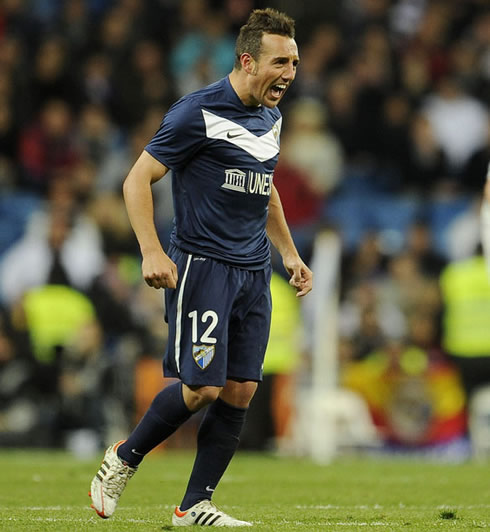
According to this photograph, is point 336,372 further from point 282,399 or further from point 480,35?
point 480,35

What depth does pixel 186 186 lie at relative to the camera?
5977 millimetres

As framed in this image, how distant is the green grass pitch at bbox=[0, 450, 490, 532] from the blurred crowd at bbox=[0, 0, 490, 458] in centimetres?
136

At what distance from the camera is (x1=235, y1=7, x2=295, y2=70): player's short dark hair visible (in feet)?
19.2

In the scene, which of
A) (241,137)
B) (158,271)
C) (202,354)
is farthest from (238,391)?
(241,137)

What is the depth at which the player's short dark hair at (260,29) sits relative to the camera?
5.87 meters

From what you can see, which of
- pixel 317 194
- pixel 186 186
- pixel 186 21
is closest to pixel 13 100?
pixel 186 21

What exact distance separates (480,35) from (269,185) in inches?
475

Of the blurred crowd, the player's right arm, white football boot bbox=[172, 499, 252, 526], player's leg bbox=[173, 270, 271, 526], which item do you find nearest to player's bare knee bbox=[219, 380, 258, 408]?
player's leg bbox=[173, 270, 271, 526]

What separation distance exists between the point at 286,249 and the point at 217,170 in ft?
2.06

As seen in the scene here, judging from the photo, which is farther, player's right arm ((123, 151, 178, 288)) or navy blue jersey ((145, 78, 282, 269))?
navy blue jersey ((145, 78, 282, 269))

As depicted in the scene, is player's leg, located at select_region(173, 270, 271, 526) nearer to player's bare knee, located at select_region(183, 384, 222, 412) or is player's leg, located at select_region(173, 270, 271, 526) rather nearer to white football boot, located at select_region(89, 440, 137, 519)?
player's bare knee, located at select_region(183, 384, 222, 412)

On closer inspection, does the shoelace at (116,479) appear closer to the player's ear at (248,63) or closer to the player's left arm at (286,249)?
the player's left arm at (286,249)

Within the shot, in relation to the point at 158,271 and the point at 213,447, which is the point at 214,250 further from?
the point at 213,447

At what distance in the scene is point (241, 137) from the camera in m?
5.95
